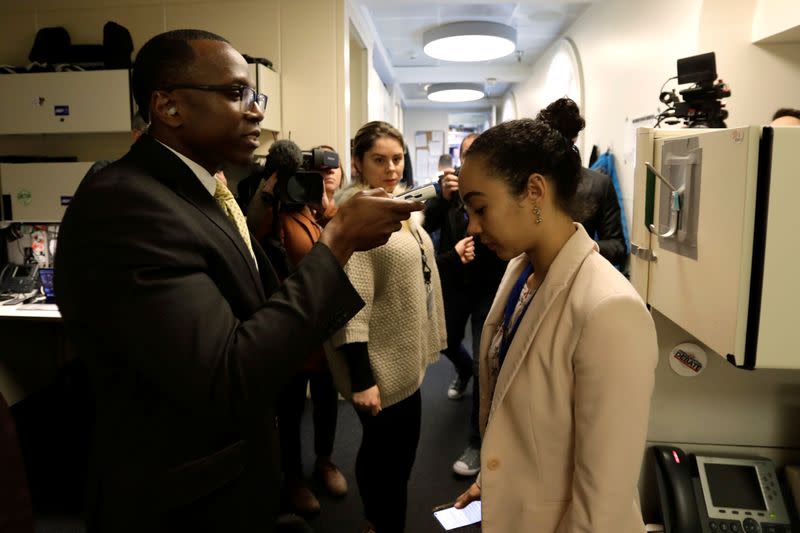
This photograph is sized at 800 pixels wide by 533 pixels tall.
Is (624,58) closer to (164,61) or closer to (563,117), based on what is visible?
(563,117)

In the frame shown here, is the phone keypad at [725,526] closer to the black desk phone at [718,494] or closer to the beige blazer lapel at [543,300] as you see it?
the black desk phone at [718,494]

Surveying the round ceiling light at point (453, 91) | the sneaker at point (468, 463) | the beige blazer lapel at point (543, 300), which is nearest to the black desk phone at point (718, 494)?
the beige blazer lapel at point (543, 300)

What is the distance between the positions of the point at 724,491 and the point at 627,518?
617mm

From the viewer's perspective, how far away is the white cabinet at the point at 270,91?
3232mm

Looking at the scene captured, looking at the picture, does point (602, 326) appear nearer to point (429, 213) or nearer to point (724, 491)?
point (724, 491)

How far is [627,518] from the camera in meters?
0.97

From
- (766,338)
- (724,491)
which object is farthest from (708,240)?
(724,491)

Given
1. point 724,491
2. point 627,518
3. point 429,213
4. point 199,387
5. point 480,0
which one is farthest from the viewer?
point 480,0

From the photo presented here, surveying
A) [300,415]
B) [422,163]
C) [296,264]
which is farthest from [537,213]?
[422,163]

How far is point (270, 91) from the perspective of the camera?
11.1ft

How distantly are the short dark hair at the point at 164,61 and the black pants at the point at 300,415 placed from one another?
1.67 metres

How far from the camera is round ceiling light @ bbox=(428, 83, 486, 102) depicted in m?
7.09

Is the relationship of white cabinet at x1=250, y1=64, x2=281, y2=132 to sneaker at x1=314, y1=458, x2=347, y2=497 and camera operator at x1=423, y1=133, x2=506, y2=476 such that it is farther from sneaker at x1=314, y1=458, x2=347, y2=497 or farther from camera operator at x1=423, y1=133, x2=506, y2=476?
sneaker at x1=314, y1=458, x2=347, y2=497

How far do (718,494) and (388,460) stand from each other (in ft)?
2.98
